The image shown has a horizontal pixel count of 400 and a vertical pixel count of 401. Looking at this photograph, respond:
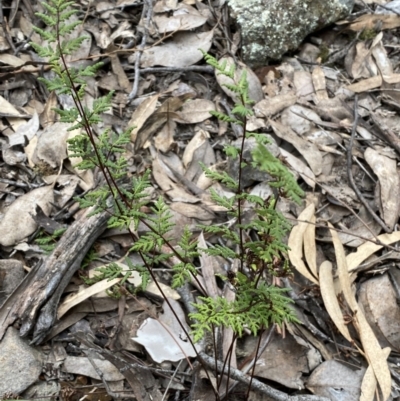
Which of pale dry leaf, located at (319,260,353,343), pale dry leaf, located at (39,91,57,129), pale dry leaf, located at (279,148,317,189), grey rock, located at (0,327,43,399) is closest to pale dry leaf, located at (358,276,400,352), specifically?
pale dry leaf, located at (319,260,353,343)

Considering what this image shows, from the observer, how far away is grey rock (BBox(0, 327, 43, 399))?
6.37ft

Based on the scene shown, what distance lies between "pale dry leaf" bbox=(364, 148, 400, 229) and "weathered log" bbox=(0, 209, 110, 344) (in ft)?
4.14

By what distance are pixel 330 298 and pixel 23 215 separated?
1337 millimetres

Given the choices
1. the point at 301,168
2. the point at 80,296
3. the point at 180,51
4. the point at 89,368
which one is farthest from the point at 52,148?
the point at 301,168

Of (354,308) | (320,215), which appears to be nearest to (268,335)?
(354,308)

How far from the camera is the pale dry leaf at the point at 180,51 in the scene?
2895mm

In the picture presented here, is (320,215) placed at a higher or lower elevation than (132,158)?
lower

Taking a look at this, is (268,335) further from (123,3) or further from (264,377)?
(123,3)

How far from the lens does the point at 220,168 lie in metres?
2.58

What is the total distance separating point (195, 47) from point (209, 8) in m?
0.31

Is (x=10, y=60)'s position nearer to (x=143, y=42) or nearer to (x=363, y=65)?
(x=143, y=42)

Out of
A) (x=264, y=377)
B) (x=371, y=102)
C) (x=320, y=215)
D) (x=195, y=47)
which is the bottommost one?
(x=264, y=377)

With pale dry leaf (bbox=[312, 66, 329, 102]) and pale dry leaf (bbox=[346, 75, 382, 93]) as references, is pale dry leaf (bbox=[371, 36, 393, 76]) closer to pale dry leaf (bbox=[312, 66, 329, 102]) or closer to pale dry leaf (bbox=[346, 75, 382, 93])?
pale dry leaf (bbox=[346, 75, 382, 93])

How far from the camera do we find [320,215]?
8.08 ft
